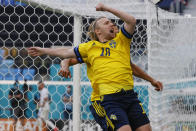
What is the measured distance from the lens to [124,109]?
2.19 meters

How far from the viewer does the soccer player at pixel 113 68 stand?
2.17m

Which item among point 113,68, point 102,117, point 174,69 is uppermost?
point 113,68

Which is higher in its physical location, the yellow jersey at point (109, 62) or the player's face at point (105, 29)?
the player's face at point (105, 29)

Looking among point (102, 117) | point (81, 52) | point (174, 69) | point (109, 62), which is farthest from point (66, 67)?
point (174, 69)

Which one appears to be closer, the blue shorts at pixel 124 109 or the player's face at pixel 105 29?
the blue shorts at pixel 124 109

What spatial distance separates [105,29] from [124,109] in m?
0.56

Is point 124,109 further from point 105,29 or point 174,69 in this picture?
point 174,69

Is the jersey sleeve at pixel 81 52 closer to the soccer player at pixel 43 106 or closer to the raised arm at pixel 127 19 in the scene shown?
the raised arm at pixel 127 19

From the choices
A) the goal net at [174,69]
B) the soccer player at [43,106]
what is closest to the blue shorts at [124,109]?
the goal net at [174,69]

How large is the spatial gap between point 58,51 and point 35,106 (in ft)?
8.93

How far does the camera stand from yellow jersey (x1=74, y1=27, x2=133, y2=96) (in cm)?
223

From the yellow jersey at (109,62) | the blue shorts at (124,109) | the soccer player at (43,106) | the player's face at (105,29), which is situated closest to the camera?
the blue shorts at (124,109)

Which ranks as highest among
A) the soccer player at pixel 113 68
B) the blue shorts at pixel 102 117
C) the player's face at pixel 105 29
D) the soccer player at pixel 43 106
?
the player's face at pixel 105 29

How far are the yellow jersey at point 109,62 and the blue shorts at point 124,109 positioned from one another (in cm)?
4
